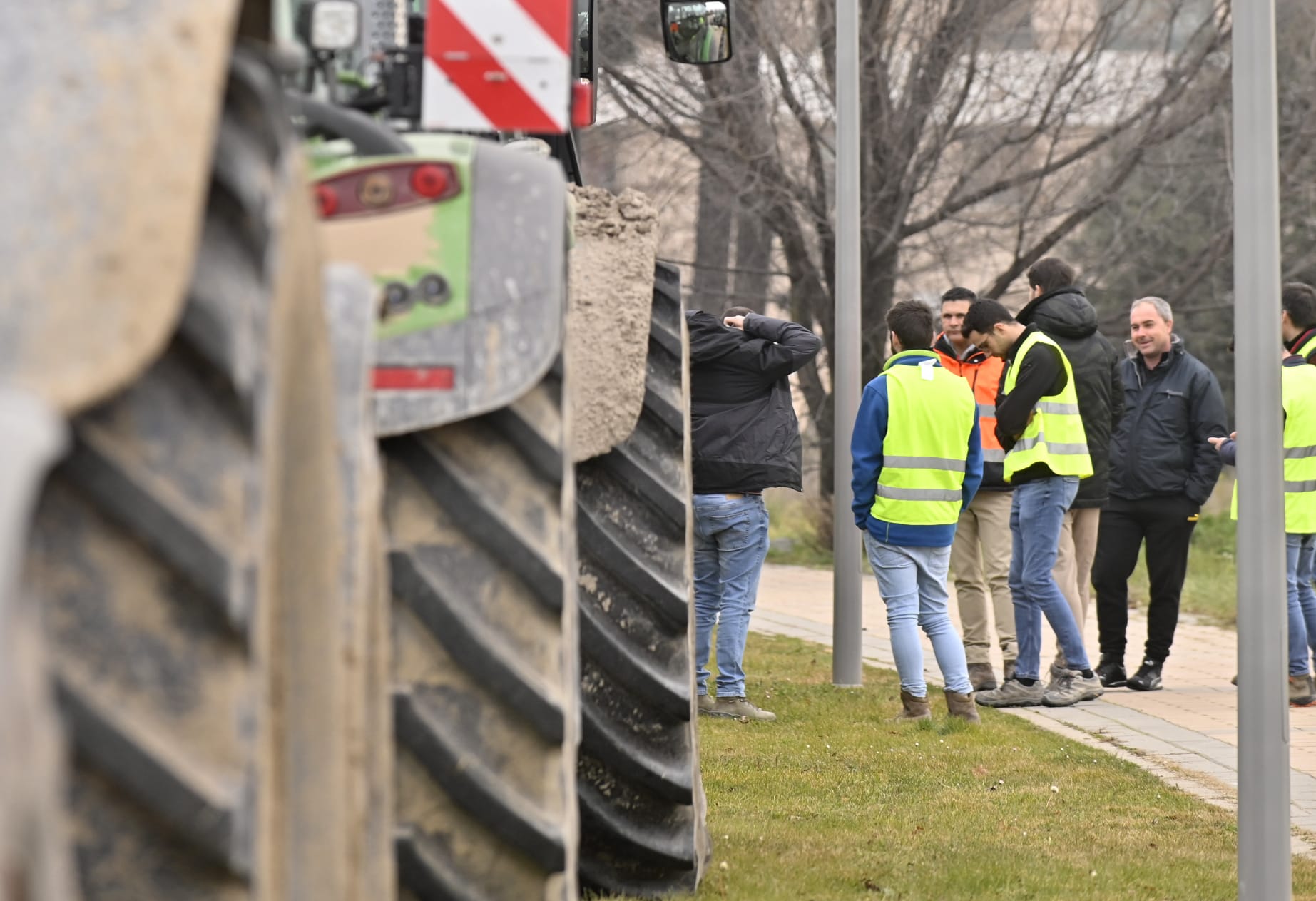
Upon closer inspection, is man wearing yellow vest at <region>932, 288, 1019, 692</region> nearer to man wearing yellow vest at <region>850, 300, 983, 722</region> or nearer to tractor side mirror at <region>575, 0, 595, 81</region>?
man wearing yellow vest at <region>850, 300, 983, 722</region>

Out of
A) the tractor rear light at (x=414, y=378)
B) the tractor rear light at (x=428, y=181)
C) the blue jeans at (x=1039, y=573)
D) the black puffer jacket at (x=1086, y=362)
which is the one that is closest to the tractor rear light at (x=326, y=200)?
the tractor rear light at (x=428, y=181)

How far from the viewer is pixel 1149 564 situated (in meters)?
9.89

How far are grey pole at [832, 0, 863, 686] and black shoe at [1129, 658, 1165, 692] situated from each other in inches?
54.7

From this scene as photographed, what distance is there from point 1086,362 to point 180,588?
8387 millimetres

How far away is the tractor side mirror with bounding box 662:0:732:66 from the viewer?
21.5 feet

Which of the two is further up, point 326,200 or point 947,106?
point 947,106

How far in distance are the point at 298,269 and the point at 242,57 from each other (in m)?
0.20

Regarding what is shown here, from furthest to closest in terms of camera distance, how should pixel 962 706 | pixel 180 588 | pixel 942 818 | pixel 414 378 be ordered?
pixel 962 706, pixel 942 818, pixel 414 378, pixel 180 588

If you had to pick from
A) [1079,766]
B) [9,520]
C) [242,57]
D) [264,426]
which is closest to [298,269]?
[242,57]

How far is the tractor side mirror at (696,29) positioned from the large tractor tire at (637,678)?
2.34m

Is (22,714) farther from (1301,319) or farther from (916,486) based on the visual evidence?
(1301,319)

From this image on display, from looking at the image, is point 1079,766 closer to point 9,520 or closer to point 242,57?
point 242,57

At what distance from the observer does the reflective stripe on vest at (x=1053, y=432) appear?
29.2 ft

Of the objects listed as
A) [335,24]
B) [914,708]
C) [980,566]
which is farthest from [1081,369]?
[335,24]
